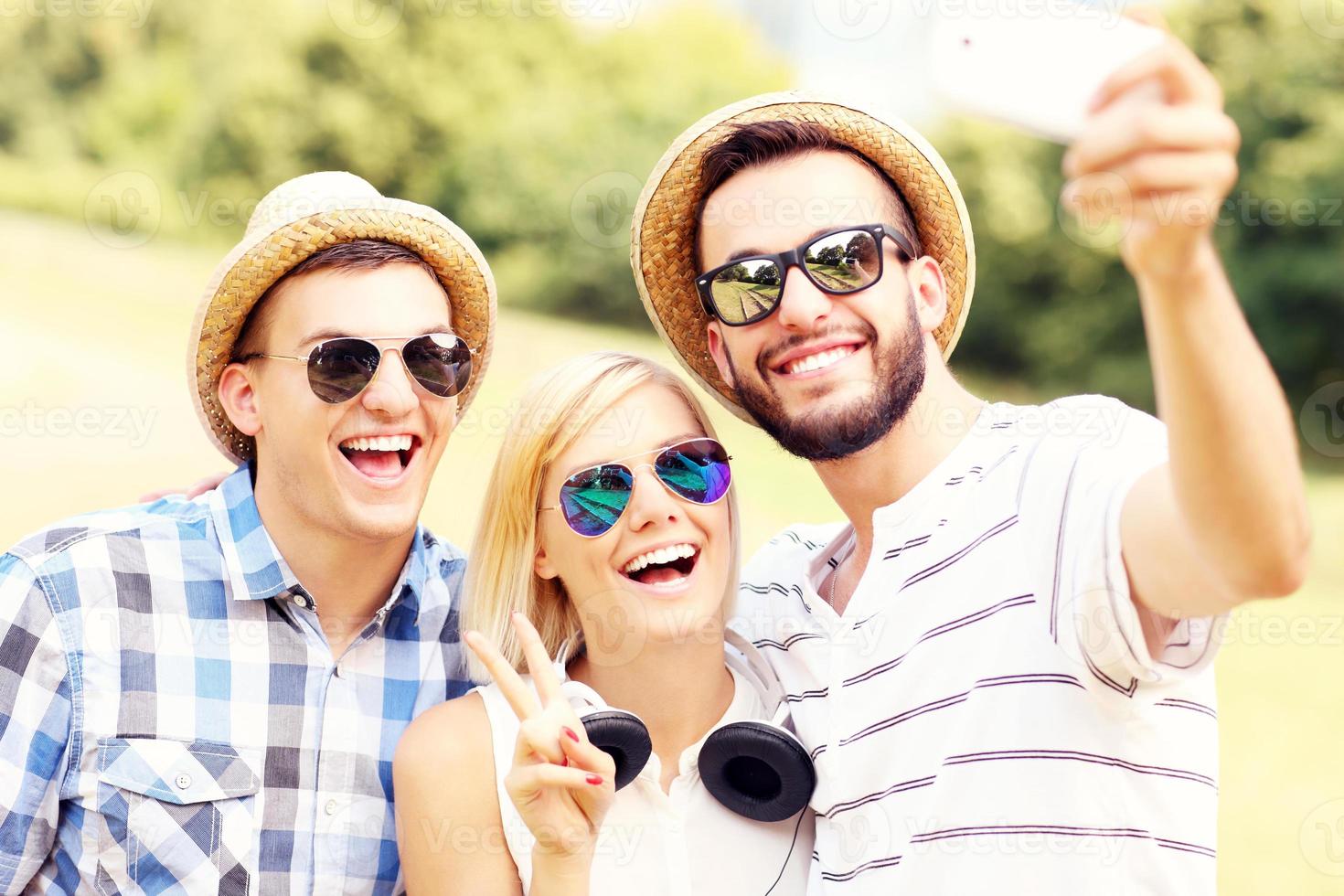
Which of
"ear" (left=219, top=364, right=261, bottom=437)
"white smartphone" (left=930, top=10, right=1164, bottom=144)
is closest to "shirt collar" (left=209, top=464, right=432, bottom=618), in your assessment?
"ear" (left=219, top=364, right=261, bottom=437)

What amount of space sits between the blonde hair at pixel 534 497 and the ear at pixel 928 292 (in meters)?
0.63

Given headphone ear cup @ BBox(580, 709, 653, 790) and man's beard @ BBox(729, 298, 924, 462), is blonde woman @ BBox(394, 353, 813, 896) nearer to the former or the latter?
headphone ear cup @ BBox(580, 709, 653, 790)

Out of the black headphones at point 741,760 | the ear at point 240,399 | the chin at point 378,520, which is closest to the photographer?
the black headphones at point 741,760

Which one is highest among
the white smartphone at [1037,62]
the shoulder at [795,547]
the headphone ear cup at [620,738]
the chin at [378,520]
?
the white smartphone at [1037,62]

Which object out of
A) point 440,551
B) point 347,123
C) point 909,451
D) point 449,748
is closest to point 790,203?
point 909,451

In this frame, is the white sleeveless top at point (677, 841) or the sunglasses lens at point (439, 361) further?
the sunglasses lens at point (439, 361)

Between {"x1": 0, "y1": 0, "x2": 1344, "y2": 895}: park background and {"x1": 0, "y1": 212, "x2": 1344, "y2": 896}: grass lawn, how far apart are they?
0.10 metres

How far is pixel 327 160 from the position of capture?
27.3m

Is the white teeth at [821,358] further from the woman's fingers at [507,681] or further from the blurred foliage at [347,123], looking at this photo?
the blurred foliage at [347,123]

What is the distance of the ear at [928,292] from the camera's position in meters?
3.18

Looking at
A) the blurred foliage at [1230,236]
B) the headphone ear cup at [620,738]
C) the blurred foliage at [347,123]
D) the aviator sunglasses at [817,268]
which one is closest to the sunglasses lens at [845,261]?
the aviator sunglasses at [817,268]

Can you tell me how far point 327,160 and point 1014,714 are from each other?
27.1 m

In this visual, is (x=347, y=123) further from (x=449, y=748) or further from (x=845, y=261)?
(x=449, y=748)

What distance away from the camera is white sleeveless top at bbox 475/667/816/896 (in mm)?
2793
